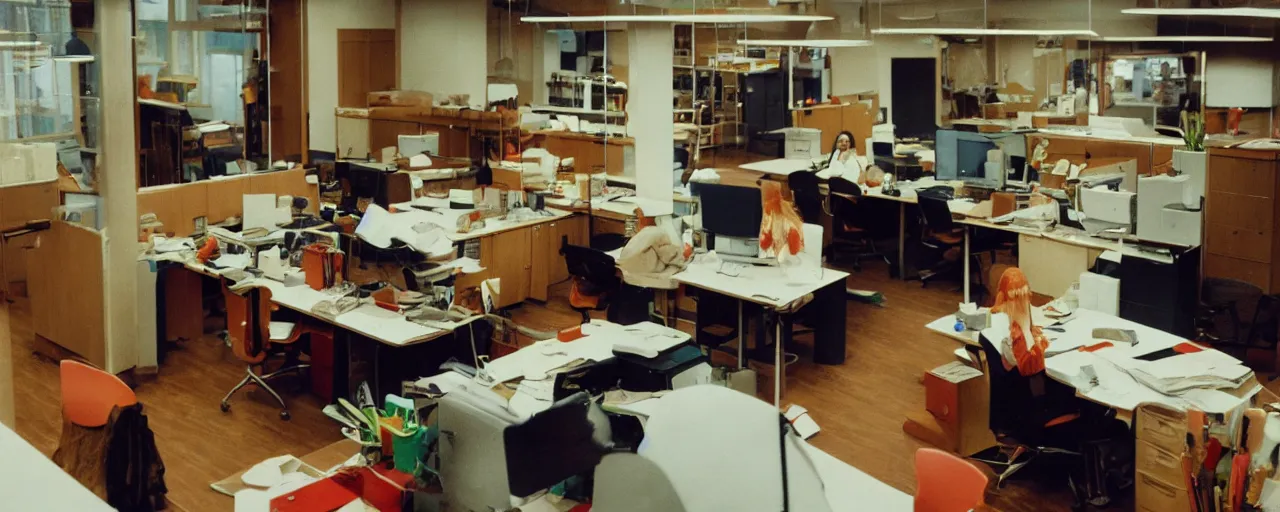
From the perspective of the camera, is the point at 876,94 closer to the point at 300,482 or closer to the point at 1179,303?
the point at 1179,303

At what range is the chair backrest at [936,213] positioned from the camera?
30.5ft

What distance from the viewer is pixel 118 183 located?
7465mm

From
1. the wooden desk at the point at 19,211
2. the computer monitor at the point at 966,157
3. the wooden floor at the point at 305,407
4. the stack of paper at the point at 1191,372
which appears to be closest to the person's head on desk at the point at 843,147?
the computer monitor at the point at 966,157

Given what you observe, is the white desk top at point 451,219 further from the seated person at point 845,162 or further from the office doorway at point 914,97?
the office doorway at point 914,97

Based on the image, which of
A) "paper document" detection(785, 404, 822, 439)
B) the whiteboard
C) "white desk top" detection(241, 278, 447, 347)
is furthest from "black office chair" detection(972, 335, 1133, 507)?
the whiteboard

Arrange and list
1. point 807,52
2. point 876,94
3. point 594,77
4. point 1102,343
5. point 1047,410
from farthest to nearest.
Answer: point 807,52
point 876,94
point 594,77
point 1102,343
point 1047,410

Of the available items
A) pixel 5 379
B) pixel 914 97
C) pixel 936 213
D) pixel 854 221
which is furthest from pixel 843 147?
pixel 5 379

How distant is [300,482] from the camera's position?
420cm

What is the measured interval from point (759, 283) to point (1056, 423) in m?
2.35

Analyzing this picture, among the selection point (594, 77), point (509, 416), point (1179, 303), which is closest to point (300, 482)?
point (509, 416)

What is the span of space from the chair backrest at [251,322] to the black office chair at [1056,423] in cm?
420

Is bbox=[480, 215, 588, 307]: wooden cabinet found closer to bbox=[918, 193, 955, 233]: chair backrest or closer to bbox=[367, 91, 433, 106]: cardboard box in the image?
bbox=[918, 193, 955, 233]: chair backrest

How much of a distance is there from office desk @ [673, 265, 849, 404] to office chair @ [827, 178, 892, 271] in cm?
251

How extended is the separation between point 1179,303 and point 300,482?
19.1 feet
